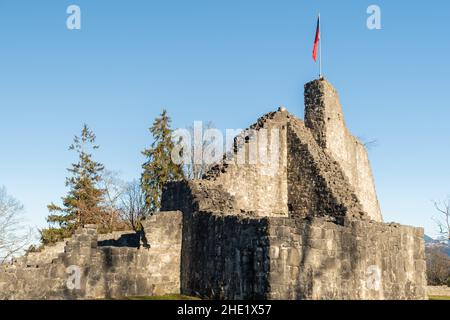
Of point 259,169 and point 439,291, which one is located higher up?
point 259,169

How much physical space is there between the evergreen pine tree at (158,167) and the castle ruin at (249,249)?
62.7 feet

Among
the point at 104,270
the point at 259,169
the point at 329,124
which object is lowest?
the point at 104,270

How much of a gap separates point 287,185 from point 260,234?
1183cm

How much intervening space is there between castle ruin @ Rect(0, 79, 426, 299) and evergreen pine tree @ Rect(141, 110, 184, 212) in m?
19.1

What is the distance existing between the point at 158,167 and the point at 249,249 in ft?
103

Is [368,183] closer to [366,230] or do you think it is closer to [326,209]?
[326,209]

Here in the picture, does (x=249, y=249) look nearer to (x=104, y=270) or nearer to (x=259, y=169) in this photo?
(x=104, y=270)

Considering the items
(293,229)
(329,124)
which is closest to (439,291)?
(329,124)

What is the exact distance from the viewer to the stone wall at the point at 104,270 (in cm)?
1756

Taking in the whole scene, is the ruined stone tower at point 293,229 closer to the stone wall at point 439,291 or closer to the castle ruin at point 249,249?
the castle ruin at point 249,249

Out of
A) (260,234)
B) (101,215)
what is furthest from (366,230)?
(101,215)

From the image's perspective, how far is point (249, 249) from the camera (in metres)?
16.2

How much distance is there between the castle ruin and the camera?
15828mm
